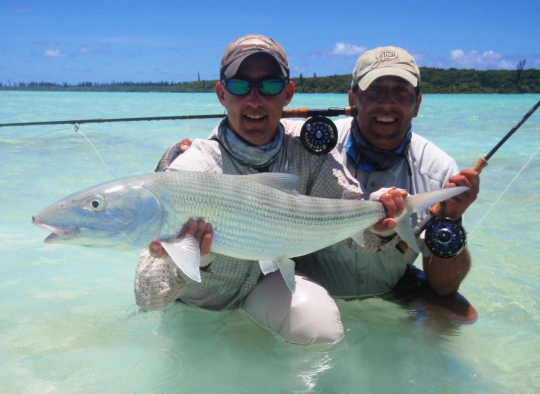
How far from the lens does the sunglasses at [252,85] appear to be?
3107 mm

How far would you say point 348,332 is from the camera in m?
3.59

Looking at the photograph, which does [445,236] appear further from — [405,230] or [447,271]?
[405,230]

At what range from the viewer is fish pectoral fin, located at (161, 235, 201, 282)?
2.40 metres

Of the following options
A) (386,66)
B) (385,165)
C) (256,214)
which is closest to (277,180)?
(256,214)

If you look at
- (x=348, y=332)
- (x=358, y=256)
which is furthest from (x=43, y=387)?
(x=358, y=256)

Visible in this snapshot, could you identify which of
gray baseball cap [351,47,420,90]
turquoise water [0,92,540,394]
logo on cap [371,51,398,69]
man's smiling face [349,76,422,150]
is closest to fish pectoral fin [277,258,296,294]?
turquoise water [0,92,540,394]

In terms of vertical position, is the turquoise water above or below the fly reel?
below

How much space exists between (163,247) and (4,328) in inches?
74.7

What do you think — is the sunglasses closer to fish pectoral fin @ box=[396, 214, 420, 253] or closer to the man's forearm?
fish pectoral fin @ box=[396, 214, 420, 253]

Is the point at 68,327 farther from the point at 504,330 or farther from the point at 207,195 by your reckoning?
the point at 504,330

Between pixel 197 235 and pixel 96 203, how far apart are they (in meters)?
0.50

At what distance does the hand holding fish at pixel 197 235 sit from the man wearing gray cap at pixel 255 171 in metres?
0.32

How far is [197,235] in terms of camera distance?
8.32 feet

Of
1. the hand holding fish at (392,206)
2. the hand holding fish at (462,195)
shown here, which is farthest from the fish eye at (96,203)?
the hand holding fish at (462,195)
